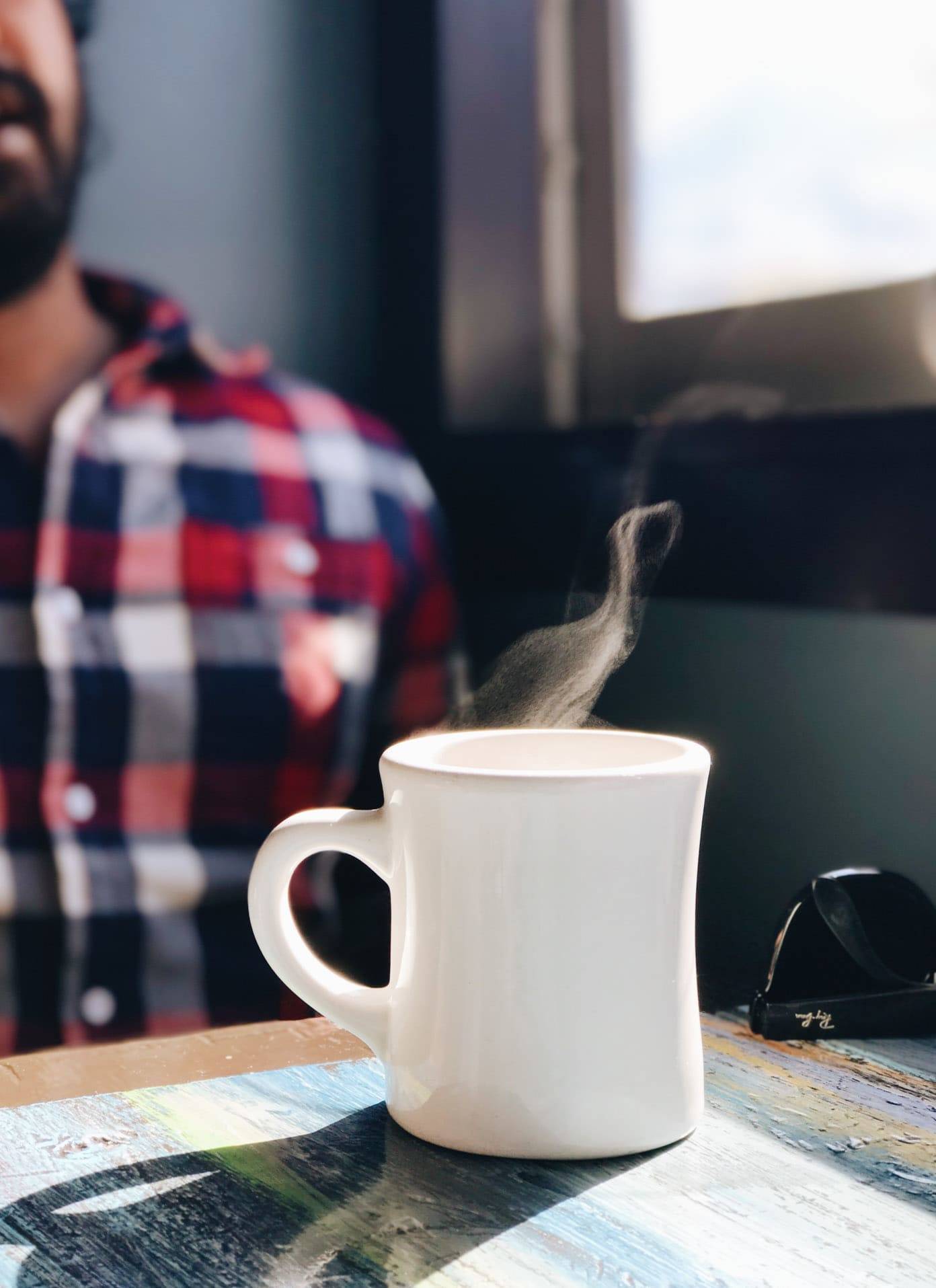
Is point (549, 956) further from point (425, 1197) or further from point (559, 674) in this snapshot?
point (559, 674)

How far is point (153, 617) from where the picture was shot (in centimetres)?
127

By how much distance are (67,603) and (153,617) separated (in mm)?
85

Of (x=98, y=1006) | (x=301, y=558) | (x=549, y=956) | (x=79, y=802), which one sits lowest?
(x=98, y=1006)

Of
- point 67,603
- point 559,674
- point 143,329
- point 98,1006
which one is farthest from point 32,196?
point 559,674

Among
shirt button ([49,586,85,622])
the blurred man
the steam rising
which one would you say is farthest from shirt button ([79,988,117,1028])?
the steam rising

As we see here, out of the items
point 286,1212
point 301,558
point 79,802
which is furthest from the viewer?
point 301,558

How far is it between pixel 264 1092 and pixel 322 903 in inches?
33.1

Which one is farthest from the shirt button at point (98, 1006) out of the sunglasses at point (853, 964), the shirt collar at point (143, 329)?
the sunglasses at point (853, 964)

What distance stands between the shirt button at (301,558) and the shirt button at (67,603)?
22 centimetres

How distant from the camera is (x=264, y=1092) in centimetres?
47

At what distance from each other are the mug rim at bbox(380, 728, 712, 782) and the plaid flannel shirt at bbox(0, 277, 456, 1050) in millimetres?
834

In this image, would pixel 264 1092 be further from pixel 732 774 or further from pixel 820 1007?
pixel 732 774

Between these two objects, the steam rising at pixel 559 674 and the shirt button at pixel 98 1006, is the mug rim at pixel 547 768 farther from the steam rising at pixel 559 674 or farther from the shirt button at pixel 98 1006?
the shirt button at pixel 98 1006

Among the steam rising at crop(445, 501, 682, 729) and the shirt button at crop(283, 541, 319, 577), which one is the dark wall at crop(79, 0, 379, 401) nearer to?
the shirt button at crop(283, 541, 319, 577)
